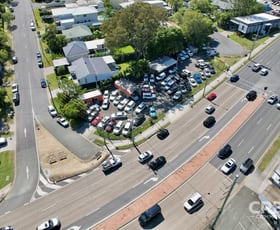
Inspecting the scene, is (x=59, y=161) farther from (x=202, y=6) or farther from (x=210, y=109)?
(x=202, y=6)

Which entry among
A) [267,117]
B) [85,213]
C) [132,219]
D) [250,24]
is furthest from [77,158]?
[250,24]

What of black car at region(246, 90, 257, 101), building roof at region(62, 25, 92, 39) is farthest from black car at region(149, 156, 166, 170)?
building roof at region(62, 25, 92, 39)

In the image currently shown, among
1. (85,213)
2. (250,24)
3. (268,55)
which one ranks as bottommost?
(85,213)

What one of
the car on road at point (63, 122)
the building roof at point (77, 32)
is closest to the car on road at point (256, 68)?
the car on road at point (63, 122)

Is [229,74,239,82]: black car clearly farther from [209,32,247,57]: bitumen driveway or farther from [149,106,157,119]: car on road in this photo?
[149,106,157,119]: car on road

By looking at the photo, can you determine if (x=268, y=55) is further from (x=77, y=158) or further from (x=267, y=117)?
(x=77, y=158)

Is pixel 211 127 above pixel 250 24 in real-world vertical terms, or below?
below
